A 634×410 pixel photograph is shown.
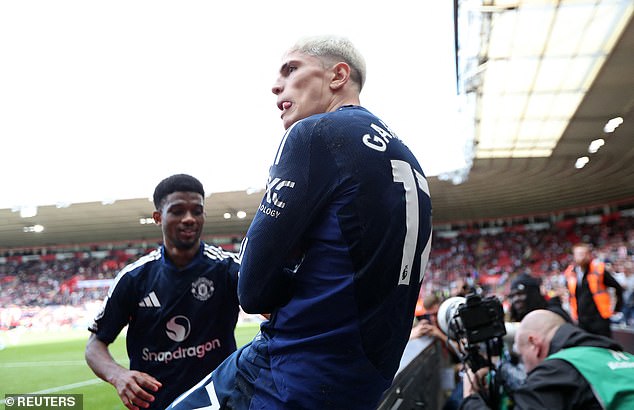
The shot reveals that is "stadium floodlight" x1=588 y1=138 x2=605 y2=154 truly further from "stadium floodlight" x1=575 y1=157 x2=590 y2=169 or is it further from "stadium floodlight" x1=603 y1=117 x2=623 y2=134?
"stadium floodlight" x1=575 y1=157 x2=590 y2=169

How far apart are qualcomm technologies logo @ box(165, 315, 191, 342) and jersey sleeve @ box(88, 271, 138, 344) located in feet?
0.64

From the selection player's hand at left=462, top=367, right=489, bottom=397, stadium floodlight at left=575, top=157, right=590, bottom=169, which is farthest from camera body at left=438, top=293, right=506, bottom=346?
stadium floodlight at left=575, top=157, right=590, bottom=169

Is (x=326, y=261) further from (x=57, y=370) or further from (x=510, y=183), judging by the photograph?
(x=510, y=183)

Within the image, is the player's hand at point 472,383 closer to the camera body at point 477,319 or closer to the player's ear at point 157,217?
the camera body at point 477,319

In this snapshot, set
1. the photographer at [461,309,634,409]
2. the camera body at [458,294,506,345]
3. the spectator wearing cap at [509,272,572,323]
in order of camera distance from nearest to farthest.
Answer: the photographer at [461,309,634,409] → the camera body at [458,294,506,345] → the spectator wearing cap at [509,272,572,323]

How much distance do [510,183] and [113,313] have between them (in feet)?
63.1

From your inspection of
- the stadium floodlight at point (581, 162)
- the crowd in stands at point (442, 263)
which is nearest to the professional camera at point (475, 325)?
the stadium floodlight at point (581, 162)

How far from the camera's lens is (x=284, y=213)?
904 mm

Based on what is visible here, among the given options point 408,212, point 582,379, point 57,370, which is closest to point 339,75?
point 408,212

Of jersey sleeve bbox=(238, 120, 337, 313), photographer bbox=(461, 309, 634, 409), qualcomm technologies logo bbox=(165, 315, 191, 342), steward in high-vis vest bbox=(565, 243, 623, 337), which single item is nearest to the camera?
jersey sleeve bbox=(238, 120, 337, 313)

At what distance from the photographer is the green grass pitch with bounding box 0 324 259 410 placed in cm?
605

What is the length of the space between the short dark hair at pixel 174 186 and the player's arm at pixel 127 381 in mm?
709

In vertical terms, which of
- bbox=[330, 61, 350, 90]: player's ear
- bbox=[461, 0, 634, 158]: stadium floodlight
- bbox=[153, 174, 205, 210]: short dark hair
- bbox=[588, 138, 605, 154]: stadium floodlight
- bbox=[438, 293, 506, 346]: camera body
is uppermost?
bbox=[461, 0, 634, 158]: stadium floodlight

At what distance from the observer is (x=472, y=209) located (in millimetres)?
25500
